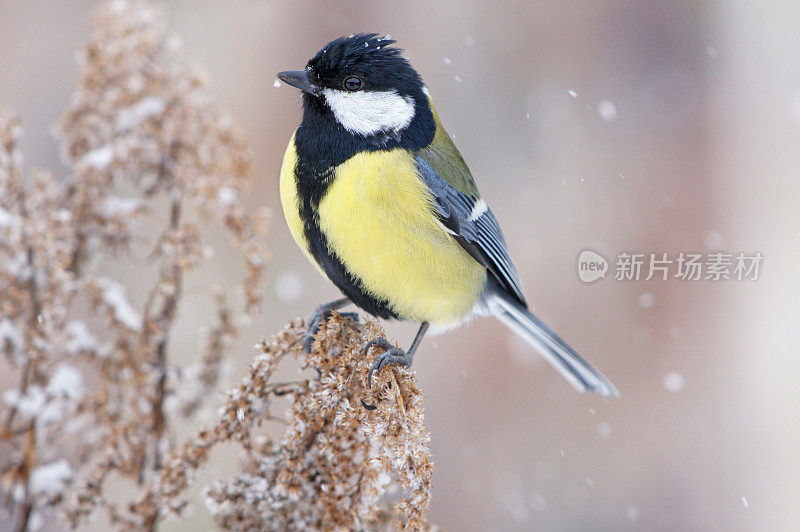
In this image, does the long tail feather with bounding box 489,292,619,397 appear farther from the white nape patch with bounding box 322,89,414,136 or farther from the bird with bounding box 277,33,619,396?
the white nape patch with bounding box 322,89,414,136

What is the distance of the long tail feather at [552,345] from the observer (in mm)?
1386

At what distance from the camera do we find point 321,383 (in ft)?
2.49

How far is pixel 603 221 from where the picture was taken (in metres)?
1.99

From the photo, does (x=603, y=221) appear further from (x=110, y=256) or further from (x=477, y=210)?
(x=110, y=256)

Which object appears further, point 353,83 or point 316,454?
point 353,83

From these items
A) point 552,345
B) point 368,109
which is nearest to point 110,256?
→ point 368,109

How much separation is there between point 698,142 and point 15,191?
1810 mm

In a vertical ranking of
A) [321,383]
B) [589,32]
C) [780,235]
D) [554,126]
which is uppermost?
[589,32]

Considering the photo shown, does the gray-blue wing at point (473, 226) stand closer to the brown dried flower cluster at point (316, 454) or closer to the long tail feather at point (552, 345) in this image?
the long tail feather at point (552, 345)

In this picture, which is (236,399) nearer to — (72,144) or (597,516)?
(72,144)

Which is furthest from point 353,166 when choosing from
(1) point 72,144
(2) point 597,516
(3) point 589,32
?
(2) point 597,516

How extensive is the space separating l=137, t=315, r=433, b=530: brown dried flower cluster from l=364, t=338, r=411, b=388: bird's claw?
3 centimetres

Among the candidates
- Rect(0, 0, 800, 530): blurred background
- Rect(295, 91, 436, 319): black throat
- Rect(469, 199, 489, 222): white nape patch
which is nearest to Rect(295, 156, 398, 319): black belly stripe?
Rect(295, 91, 436, 319): black throat

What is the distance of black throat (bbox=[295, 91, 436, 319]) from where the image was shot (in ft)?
3.59
